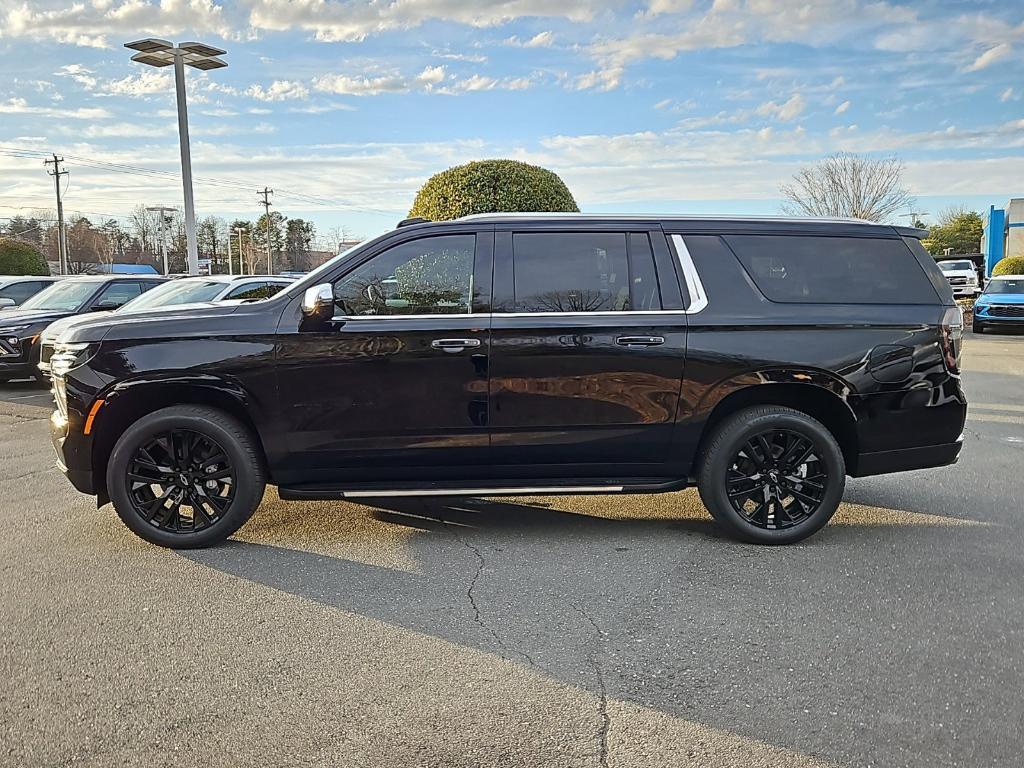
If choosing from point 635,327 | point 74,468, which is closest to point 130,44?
point 74,468

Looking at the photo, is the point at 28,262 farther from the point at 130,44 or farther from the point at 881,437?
the point at 881,437

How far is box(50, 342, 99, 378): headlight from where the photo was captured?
15.0 ft

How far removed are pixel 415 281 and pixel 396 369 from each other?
531 millimetres

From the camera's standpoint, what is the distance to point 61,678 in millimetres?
3242

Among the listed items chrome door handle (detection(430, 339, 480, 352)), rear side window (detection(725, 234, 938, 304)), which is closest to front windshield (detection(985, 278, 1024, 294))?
rear side window (detection(725, 234, 938, 304))

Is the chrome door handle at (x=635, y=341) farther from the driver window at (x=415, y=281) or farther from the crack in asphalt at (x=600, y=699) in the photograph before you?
the crack in asphalt at (x=600, y=699)

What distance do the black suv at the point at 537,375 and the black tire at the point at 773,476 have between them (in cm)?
1

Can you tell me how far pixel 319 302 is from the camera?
4.50 metres

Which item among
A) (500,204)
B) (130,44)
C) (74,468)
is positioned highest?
(130,44)

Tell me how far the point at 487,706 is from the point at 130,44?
17600 mm

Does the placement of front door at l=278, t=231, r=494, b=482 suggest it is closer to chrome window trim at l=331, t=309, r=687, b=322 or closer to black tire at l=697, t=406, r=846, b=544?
chrome window trim at l=331, t=309, r=687, b=322

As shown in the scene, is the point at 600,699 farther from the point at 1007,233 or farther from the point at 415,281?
the point at 1007,233

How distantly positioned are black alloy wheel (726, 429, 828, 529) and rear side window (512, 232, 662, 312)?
3.48 feet

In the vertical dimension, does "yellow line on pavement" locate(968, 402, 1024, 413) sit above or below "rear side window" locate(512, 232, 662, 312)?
below
